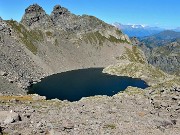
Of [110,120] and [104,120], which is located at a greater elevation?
[104,120]

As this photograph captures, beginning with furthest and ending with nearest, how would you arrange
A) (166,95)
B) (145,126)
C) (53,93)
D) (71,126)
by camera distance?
(53,93) < (166,95) < (145,126) < (71,126)

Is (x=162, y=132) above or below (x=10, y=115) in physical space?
below

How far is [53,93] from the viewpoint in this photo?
16738cm

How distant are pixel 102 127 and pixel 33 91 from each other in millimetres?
139367

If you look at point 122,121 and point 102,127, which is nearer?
point 102,127

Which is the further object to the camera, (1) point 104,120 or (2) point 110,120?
(2) point 110,120

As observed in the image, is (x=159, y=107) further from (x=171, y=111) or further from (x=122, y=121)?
(x=122, y=121)

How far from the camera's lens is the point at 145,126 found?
42.3 metres

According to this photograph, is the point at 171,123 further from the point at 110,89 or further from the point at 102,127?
the point at 110,89

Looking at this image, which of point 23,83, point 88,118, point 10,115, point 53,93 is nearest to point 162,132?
point 88,118

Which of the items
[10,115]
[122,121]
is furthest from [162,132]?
[10,115]

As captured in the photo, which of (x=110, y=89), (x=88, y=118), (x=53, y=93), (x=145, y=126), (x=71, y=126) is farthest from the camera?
(x=110, y=89)

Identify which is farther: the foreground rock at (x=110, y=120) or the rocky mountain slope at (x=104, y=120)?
the foreground rock at (x=110, y=120)

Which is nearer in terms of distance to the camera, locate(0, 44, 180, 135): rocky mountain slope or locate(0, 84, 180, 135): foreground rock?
locate(0, 44, 180, 135): rocky mountain slope
